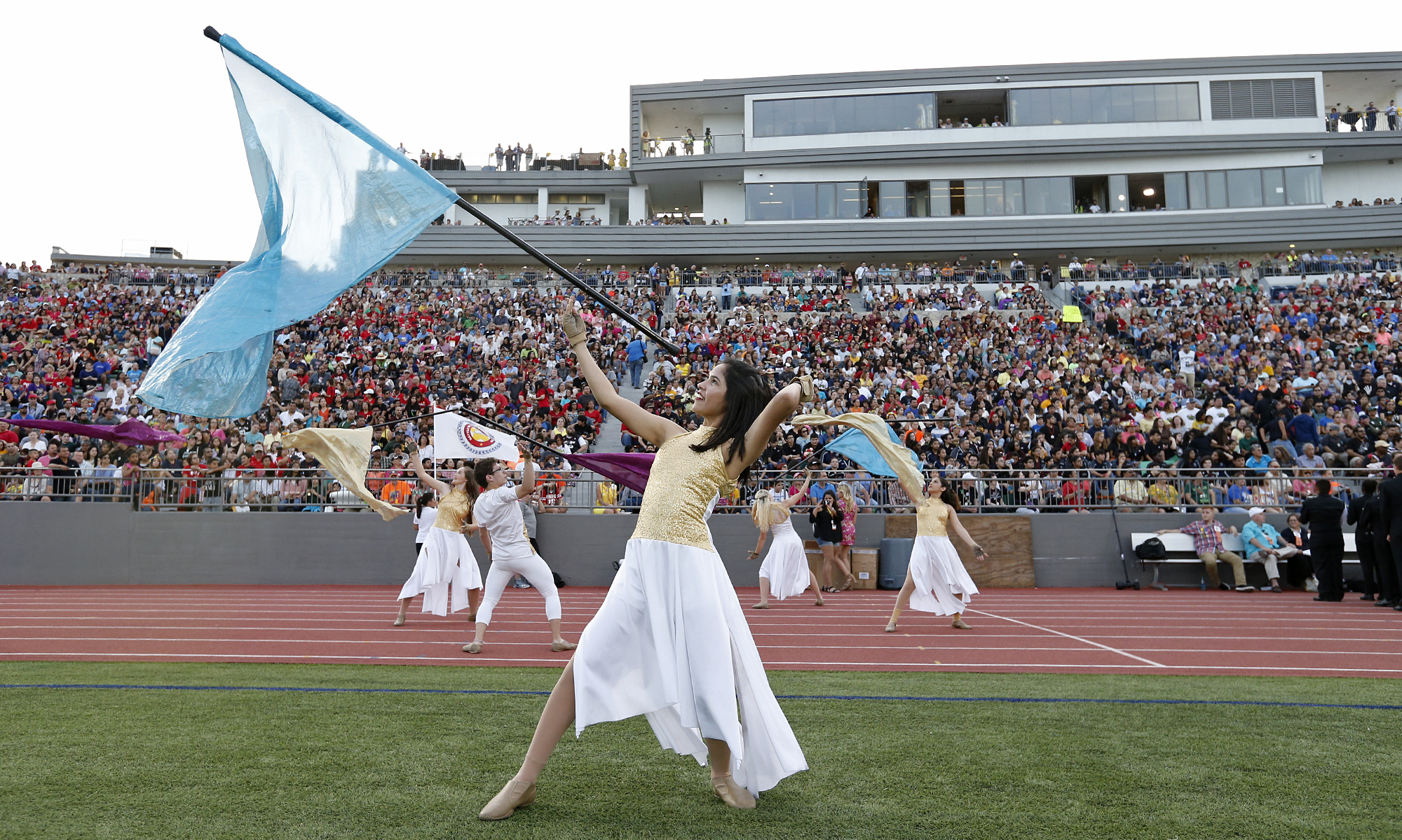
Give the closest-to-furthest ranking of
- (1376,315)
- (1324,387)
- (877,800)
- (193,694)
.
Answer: (877,800)
(193,694)
(1324,387)
(1376,315)

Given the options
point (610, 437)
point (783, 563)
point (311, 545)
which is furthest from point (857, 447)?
point (610, 437)

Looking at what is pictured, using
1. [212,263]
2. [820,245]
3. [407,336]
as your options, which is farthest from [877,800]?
[212,263]

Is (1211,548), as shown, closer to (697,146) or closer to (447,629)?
(447,629)

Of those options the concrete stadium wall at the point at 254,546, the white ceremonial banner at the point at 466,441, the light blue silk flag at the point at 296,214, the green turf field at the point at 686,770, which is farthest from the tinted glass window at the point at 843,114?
the light blue silk flag at the point at 296,214

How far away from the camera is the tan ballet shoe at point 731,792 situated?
4.36 metres

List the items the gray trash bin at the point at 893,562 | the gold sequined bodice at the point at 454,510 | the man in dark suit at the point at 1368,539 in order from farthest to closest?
the gray trash bin at the point at 893,562
the man in dark suit at the point at 1368,539
the gold sequined bodice at the point at 454,510

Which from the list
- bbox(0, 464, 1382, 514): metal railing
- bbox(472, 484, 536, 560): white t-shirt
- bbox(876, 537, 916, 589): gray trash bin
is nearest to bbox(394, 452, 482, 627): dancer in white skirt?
bbox(472, 484, 536, 560): white t-shirt

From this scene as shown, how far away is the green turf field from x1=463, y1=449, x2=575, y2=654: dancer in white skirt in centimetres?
336

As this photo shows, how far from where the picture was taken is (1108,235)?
137 feet

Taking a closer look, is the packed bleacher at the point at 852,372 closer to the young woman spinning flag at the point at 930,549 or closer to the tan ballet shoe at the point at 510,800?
the young woman spinning flag at the point at 930,549

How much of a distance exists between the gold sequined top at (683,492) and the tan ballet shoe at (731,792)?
101 cm

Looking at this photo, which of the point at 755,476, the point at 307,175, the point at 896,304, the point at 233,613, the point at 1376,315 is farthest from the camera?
the point at 896,304

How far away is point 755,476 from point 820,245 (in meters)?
24.6

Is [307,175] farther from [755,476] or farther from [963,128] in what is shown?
[963,128]
